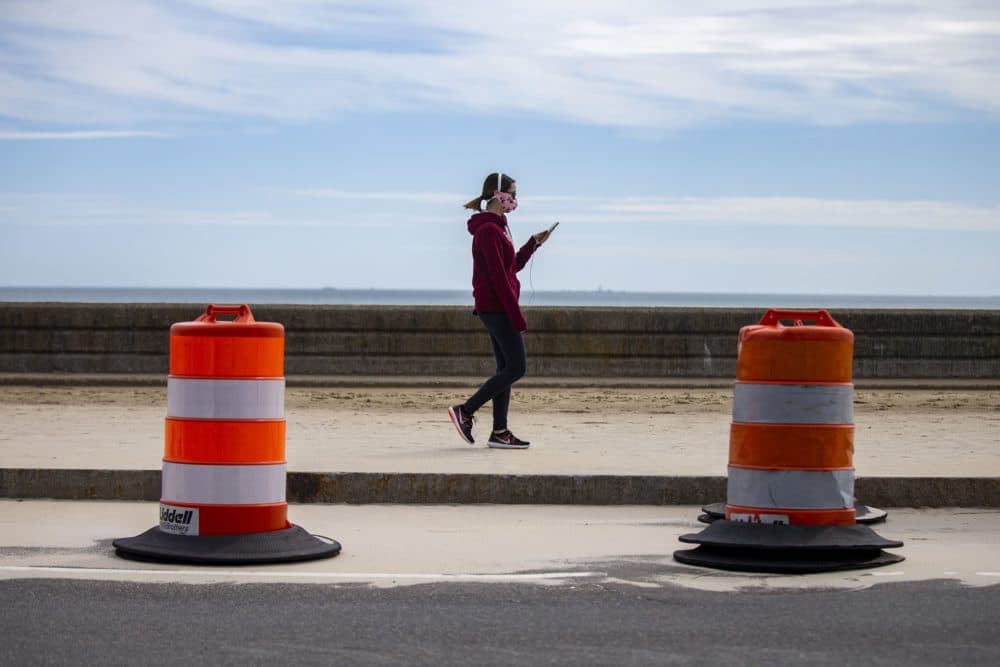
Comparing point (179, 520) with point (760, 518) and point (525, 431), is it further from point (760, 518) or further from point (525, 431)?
point (525, 431)

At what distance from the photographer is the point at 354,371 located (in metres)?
19.2

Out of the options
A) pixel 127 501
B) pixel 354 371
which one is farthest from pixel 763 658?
pixel 354 371

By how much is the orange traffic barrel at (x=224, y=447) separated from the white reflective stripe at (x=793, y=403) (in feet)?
6.59

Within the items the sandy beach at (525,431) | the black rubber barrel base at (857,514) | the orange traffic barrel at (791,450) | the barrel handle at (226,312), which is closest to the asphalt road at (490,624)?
the orange traffic barrel at (791,450)

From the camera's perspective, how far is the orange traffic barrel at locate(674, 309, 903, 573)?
23.7 ft

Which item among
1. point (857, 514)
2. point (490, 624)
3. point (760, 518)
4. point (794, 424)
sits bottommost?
point (490, 624)

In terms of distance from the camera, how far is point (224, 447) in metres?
7.20

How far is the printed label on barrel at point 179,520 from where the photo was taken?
7242 mm

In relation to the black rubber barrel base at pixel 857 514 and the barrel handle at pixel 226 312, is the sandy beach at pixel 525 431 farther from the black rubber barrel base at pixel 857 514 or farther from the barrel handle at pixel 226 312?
the barrel handle at pixel 226 312

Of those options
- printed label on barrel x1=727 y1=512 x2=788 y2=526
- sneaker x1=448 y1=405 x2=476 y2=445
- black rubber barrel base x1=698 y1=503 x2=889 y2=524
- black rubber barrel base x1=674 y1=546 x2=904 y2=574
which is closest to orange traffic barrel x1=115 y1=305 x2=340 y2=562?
black rubber barrel base x1=674 y1=546 x2=904 y2=574

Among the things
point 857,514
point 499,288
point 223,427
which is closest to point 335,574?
point 223,427

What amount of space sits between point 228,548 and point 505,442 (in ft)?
13.8

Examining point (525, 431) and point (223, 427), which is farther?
point (525, 431)

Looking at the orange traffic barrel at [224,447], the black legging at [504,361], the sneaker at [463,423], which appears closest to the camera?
the orange traffic barrel at [224,447]
